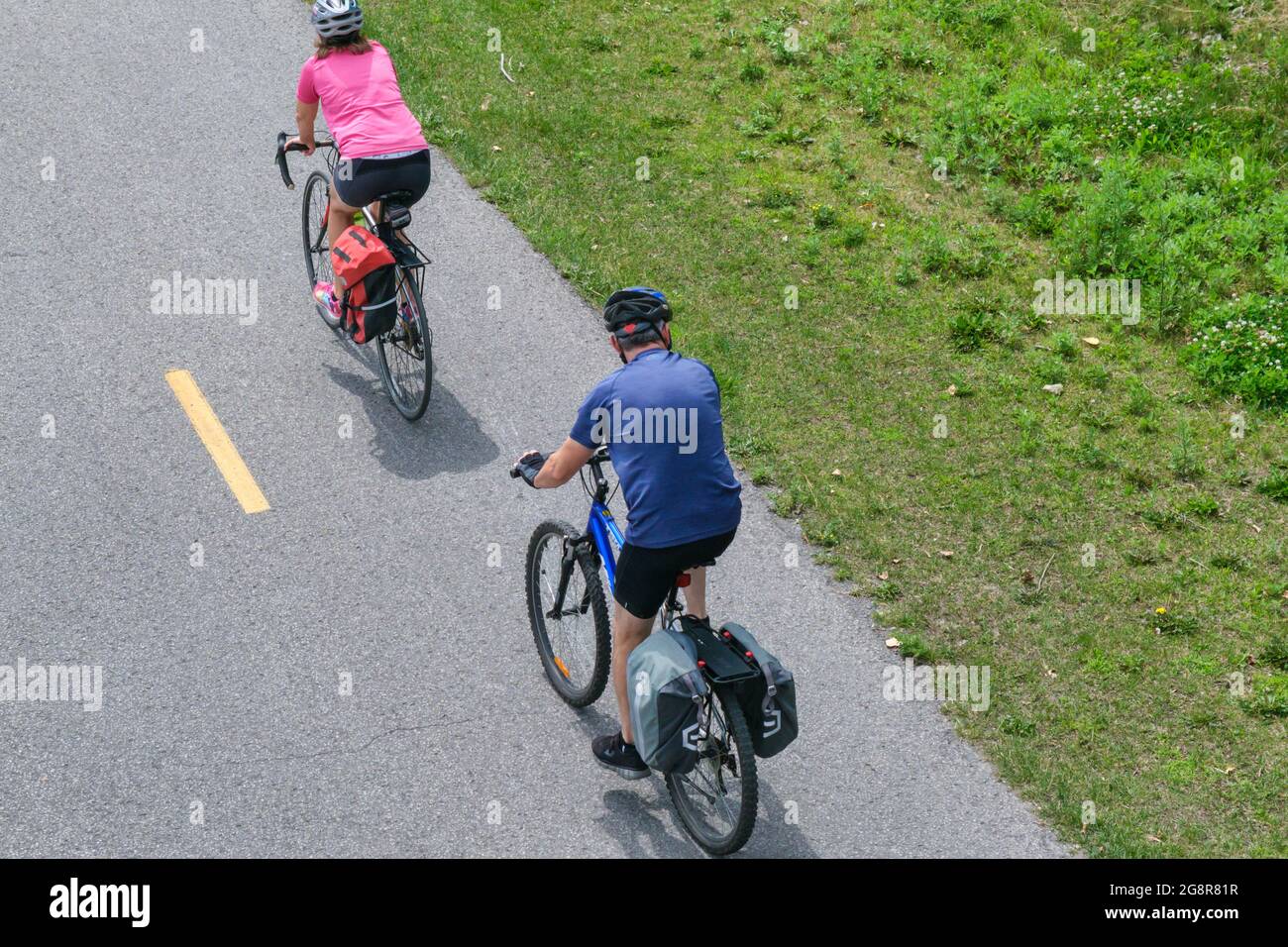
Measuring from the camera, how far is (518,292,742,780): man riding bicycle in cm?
539

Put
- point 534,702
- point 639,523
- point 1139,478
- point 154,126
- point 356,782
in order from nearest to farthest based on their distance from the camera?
point 639,523, point 356,782, point 534,702, point 1139,478, point 154,126

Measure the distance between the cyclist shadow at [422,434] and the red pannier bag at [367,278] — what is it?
0.56 metres

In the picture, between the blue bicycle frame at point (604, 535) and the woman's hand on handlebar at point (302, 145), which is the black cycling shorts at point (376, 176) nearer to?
the woman's hand on handlebar at point (302, 145)

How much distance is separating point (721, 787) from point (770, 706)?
572mm

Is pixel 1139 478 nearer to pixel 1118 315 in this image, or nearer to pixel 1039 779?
pixel 1118 315

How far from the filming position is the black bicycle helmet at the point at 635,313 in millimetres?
5590

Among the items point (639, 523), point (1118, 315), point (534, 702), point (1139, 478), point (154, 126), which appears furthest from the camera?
point (154, 126)

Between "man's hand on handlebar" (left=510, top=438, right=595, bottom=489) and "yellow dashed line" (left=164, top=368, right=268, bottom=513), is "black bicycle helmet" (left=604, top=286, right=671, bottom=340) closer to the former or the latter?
"man's hand on handlebar" (left=510, top=438, right=595, bottom=489)

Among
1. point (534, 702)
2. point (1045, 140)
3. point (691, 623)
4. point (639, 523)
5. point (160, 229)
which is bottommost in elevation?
point (534, 702)

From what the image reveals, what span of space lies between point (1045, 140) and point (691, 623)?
716cm

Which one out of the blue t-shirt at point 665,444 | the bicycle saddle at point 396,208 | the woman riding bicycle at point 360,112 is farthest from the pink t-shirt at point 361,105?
the blue t-shirt at point 665,444

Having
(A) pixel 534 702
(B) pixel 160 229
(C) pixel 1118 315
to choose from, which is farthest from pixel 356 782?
(C) pixel 1118 315

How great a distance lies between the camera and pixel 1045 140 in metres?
11.1

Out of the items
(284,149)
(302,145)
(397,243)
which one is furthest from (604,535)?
(284,149)
